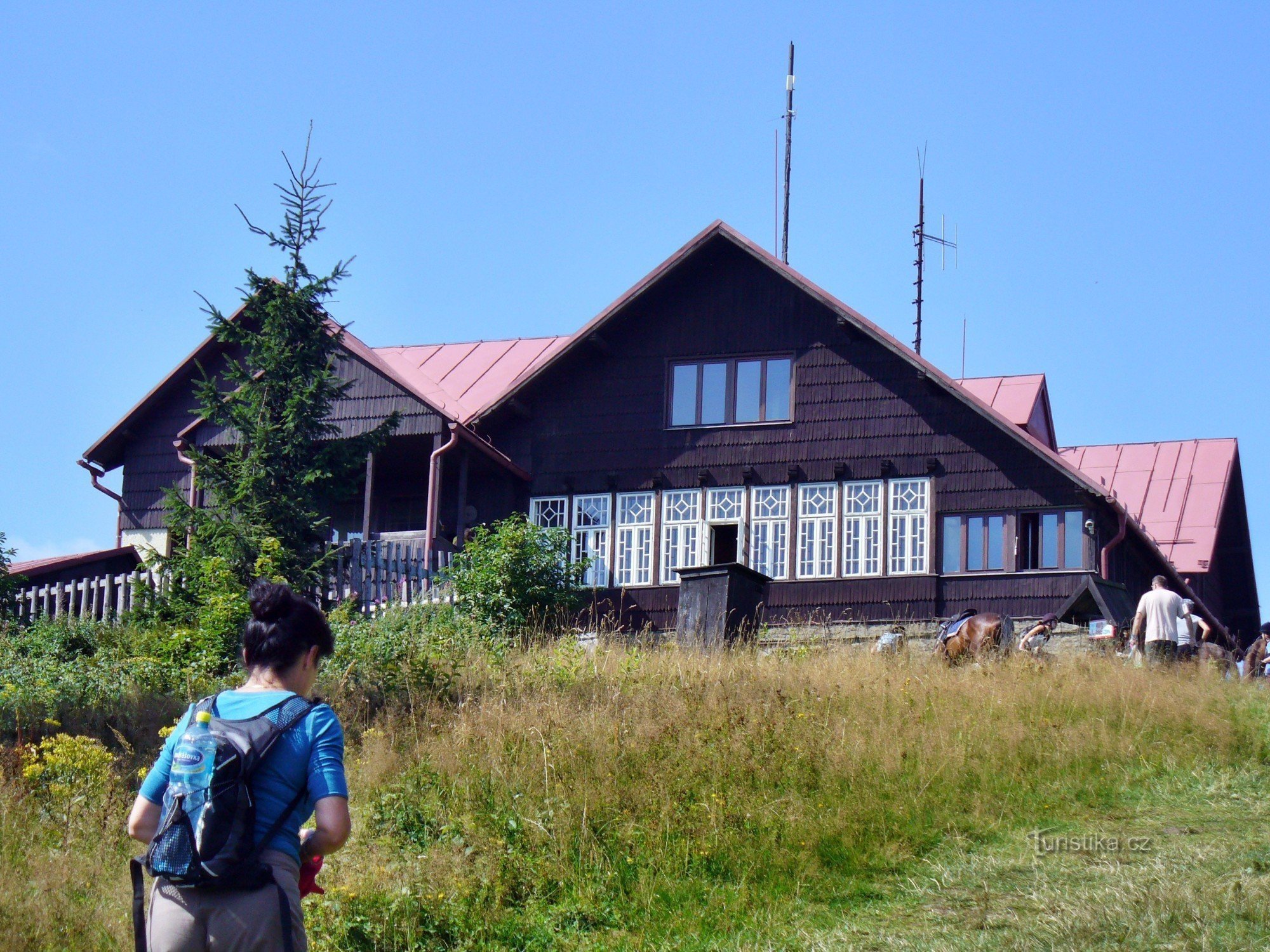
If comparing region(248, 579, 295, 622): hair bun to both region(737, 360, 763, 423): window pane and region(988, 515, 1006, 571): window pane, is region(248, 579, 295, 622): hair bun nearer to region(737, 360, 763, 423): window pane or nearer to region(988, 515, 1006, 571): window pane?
region(988, 515, 1006, 571): window pane

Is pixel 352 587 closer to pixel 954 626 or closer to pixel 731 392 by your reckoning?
pixel 731 392

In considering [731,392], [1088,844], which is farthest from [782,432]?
[1088,844]

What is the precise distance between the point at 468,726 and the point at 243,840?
6604 millimetres

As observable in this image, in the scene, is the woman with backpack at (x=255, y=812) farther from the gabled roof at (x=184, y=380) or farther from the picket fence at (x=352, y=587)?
the gabled roof at (x=184, y=380)

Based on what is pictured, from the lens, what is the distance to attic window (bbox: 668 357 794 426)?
85.6 ft

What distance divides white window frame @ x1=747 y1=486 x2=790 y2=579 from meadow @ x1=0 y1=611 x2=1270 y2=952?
34.9 feet

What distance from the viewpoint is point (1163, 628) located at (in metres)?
17.5

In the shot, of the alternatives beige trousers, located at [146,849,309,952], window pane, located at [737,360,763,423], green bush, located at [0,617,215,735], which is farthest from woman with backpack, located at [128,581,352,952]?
window pane, located at [737,360,763,423]

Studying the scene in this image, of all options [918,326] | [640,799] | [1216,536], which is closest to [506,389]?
[918,326]

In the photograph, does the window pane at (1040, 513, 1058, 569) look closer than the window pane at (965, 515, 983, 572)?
Yes

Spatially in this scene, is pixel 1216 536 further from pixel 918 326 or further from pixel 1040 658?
pixel 1040 658

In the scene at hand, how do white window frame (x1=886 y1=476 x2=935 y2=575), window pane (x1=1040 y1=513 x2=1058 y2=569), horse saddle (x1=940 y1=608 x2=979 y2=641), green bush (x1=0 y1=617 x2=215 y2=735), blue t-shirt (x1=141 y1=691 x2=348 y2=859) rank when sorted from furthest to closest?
white window frame (x1=886 y1=476 x2=935 y2=575)
window pane (x1=1040 y1=513 x2=1058 y2=569)
horse saddle (x1=940 y1=608 x2=979 y2=641)
green bush (x1=0 y1=617 x2=215 y2=735)
blue t-shirt (x1=141 y1=691 x2=348 y2=859)

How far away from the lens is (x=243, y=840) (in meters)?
4.86

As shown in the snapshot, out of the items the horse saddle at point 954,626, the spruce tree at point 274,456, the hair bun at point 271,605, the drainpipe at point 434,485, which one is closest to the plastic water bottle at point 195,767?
the hair bun at point 271,605
